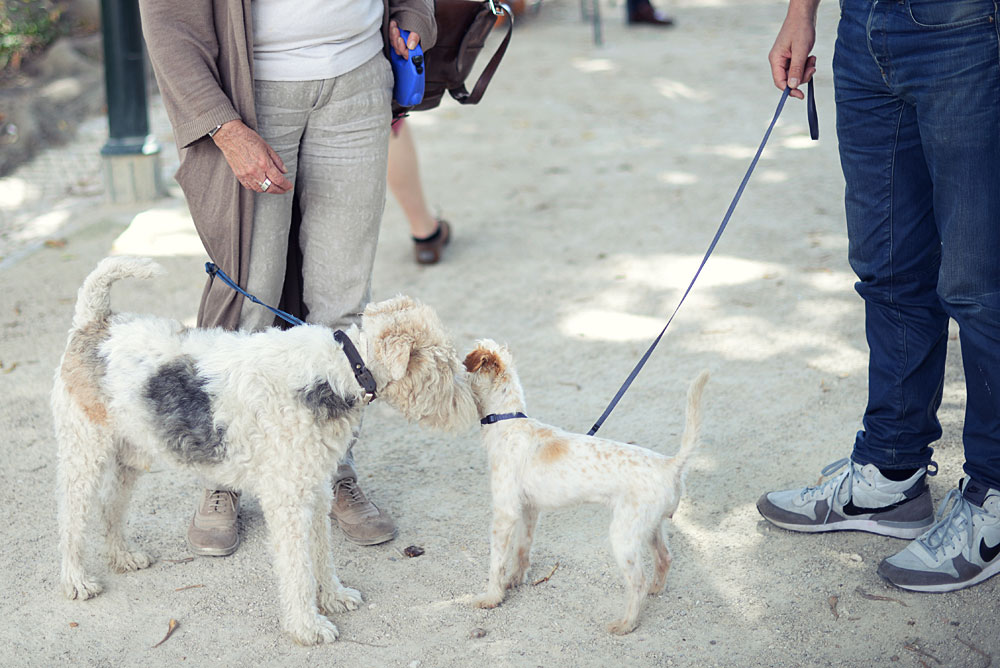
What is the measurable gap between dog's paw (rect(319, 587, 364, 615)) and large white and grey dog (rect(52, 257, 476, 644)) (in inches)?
1.4

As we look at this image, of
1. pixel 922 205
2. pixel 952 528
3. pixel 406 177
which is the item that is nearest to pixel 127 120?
pixel 406 177

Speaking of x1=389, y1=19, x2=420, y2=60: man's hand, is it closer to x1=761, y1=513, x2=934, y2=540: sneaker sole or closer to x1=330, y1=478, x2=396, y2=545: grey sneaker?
x1=330, y1=478, x2=396, y2=545: grey sneaker

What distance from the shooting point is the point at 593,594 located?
9.66 feet

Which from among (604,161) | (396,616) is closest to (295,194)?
(396,616)

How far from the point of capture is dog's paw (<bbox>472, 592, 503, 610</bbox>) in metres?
2.87

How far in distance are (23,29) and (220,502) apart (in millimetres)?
8574

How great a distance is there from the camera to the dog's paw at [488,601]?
2871 millimetres

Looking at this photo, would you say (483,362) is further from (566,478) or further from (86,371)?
(86,371)

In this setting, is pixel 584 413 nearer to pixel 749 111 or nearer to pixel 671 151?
pixel 671 151

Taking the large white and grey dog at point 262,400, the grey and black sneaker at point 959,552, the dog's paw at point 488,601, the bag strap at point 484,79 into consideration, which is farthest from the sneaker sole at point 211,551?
the grey and black sneaker at point 959,552

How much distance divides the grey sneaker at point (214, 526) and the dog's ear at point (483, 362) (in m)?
1.06

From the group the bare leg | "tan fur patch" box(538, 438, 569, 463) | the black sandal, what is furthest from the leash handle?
the black sandal

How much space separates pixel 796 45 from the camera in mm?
2922

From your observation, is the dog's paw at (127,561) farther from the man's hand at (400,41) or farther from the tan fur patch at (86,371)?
the man's hand at (400,41)
